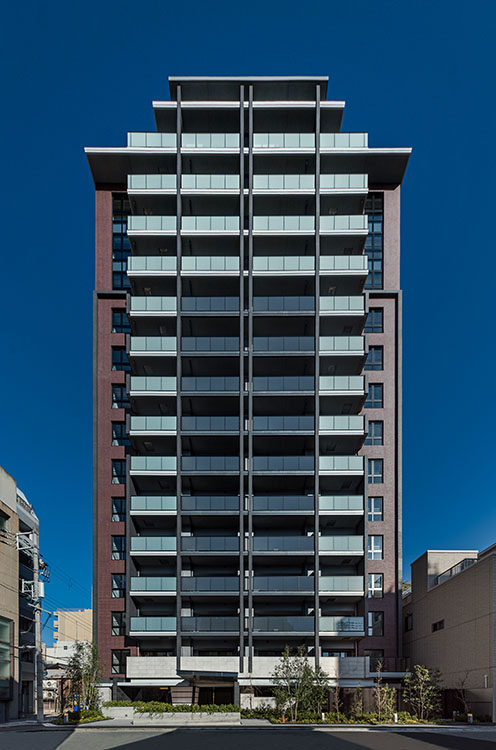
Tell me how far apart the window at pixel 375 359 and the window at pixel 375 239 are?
5.79 metres

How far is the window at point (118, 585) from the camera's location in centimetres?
5559

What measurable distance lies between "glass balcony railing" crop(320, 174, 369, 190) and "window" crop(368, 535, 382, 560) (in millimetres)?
28614

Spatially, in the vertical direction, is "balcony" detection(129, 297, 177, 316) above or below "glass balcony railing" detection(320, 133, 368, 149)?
below

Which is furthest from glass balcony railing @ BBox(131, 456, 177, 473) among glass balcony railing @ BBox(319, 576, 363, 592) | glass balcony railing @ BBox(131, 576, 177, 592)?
glass balcony railing @ BBox(319, 576, 363, 592)

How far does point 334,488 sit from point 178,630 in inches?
647

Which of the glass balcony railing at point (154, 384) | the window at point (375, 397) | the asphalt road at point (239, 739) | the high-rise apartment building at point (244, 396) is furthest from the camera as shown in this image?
the window at point (375, 397)

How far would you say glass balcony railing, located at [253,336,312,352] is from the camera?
55.2 metres

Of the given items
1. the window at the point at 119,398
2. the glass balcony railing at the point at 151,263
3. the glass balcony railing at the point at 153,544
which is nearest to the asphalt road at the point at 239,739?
the glass balcony railing at the point at 153,544

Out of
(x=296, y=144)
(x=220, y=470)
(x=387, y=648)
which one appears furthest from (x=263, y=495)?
(x=296, y=144)

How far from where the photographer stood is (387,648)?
180 feet

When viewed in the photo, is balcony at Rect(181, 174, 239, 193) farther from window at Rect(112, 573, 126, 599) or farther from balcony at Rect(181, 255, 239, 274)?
A: window at Rect(112, 573, 126, 599)

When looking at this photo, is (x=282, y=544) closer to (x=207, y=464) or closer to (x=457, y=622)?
(x=207, y=464)

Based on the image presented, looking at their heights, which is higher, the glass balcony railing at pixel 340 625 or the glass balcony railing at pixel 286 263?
the glass balcony railing at pixel 286 263

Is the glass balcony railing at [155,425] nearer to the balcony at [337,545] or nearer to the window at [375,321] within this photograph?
the balcony at [337,545]
